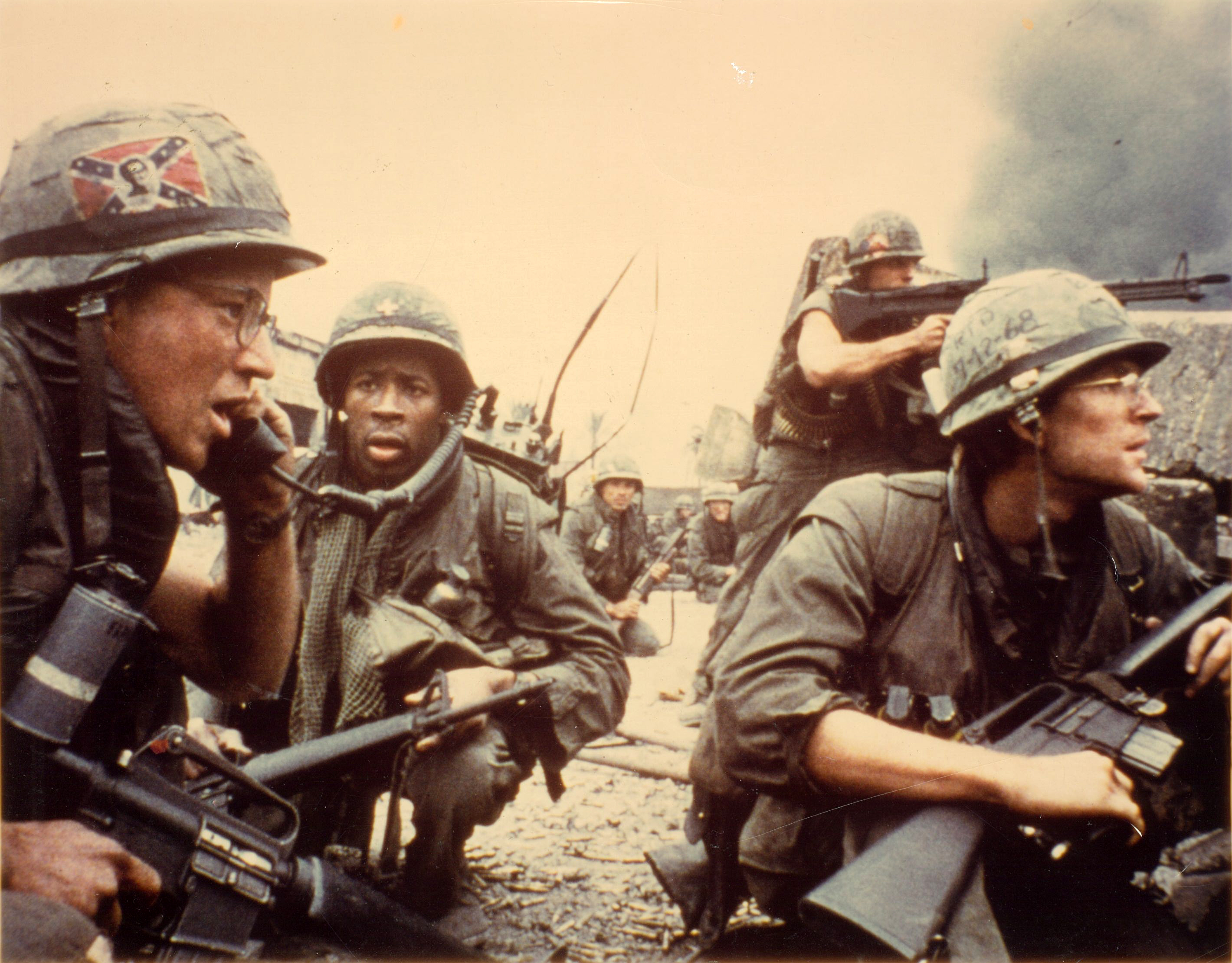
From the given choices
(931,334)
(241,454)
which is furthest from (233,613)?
(931,334)

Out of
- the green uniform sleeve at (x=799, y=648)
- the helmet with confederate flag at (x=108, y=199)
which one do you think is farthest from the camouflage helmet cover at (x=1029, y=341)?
the helmet with confederate flag at (x=108, y=199)

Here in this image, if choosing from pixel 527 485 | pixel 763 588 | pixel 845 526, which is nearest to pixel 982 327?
pixel 845 526

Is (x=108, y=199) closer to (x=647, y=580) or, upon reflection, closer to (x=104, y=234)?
(x=104, y=234)

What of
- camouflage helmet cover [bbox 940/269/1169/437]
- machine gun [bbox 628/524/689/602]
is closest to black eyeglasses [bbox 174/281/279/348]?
camouflage helmet cover [bbox 940/269/1169/437]

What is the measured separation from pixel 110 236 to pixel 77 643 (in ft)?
2.83

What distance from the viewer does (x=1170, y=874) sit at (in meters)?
2.92

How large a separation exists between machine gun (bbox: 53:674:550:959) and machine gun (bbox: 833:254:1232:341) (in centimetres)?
302

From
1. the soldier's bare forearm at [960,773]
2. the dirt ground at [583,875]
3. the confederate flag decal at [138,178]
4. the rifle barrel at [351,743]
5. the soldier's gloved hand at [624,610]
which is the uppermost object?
the confederate flag decal at [138,178]

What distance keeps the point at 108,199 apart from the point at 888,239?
134 inches

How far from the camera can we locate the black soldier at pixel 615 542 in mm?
9203

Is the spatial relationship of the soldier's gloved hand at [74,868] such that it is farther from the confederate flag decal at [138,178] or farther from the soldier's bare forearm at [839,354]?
the soldier's bare forearm at [839,354]

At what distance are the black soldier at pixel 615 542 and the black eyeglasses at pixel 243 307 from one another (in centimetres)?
741

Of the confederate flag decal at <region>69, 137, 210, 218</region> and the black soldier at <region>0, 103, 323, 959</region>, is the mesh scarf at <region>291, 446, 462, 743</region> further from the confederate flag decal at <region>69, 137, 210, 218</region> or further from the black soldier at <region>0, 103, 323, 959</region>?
the confederate flag decal at <region>69, 137, 210, 218</region>

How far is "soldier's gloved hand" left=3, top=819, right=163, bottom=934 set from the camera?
124 cm
